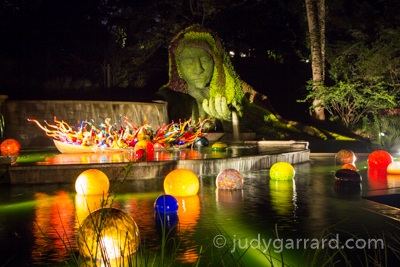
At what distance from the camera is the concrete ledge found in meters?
8.02

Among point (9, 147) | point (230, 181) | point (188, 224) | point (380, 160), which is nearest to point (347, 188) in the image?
point (230, 181)

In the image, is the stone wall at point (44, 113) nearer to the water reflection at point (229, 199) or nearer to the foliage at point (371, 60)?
the water reflection at point (229, 199)

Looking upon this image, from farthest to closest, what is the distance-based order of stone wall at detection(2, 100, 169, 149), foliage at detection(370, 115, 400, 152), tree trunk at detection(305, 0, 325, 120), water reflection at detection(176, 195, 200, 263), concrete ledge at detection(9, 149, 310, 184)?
1. tree trunk at detection(305, 0, 325, 120)
2. foliage at detection(370, 115, 400, 152)
3. stone wall at detection(2, 100, 169, 149)
4. concrete ledge at detection(9, 149, 310, 184)
5. water reflection at detection(176, 195, 200, 263)

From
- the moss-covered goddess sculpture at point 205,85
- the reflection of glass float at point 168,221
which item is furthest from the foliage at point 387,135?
the reflection of glass float at point 168,221

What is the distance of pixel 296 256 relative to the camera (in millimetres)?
4051

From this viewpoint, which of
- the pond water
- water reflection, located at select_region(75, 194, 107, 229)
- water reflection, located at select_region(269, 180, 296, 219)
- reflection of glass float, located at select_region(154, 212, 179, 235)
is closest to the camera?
the pond water

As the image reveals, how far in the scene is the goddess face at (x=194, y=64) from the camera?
62.1ft

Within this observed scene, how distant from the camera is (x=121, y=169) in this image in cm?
817

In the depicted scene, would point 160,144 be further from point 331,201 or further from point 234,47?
point 234,47

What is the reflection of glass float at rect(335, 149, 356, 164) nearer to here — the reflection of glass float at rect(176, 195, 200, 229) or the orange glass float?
the reflection of glass float at rect(176, 195, 200, 229)

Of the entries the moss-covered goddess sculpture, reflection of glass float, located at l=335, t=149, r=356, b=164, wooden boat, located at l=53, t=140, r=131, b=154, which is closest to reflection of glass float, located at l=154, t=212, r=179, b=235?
wooden boat, located at l=53, t=140, r=131, b=154

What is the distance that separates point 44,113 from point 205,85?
785 centimetres

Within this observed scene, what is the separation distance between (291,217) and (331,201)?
140cm

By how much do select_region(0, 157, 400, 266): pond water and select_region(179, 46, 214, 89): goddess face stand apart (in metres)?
10.6
